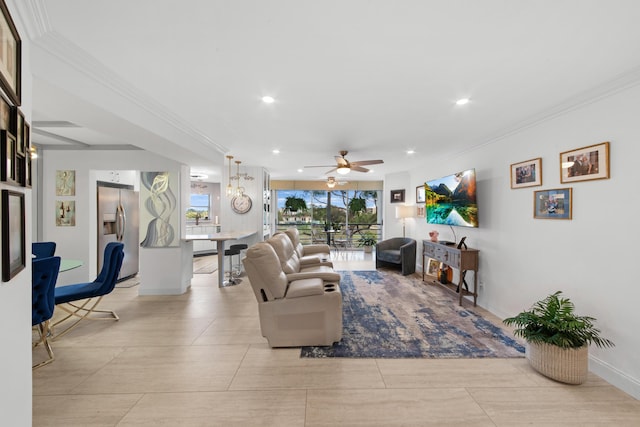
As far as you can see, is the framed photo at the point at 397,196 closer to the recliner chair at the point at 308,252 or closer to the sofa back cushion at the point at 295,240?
the recliner chair at the point at 308,252

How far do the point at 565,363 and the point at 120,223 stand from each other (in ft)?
21.3

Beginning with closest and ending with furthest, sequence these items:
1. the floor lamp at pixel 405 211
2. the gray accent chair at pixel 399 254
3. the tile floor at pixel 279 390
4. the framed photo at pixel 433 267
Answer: the tile floor at pixel 279 390
the framed photo at pixel 433 267
the gray accent chair at pixel 399 254
the floor lamp at pixel 405 211

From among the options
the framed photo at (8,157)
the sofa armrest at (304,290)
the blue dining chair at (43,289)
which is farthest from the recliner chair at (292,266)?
the framed photo at (8,157)

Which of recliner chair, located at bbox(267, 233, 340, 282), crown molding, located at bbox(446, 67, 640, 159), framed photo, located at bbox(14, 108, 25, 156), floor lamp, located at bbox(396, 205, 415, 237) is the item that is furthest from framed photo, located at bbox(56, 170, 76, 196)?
crown molding, located at bbox(446, 67, 640, 159)

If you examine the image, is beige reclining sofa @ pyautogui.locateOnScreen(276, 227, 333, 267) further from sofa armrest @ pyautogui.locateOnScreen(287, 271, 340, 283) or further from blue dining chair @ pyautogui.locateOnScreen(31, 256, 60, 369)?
blue dining chair @ pyautogui.locateOnScreen(31, 256, 60, 369)

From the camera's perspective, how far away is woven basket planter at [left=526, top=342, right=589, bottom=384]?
2.19 meters

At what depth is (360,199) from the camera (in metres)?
8.91

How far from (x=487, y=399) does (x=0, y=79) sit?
131 inches

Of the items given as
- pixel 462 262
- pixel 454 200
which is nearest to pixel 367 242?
pixel 454 200

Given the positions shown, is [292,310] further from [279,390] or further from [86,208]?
[86,208]

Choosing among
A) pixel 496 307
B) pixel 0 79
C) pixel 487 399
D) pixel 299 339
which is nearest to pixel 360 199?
pixel 496 307

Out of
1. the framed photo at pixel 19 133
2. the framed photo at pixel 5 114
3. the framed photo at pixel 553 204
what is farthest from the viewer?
the framed photo at pixel 553 204

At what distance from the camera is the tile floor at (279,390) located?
187 centimetres

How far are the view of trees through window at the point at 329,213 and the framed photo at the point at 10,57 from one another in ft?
25.2
